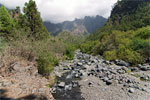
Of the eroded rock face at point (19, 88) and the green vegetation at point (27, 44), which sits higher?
the green vegetation at point (27, 44)

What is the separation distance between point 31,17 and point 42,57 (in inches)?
421

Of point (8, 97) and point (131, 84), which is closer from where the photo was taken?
point (8, 97)

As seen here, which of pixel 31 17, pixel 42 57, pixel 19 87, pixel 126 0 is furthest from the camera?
pixel 126 0

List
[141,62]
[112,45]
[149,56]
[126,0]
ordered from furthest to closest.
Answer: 1. [126,0]
2. [112,45]
3. [149,56]
4. [141,62]

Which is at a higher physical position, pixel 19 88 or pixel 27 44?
pixel 27 44

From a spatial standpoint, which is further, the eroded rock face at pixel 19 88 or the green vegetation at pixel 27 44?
the green vegetation at pixel 27 44

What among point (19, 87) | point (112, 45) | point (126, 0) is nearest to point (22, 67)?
point (19, 87)

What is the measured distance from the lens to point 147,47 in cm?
1193

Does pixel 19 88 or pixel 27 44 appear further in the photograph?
pixel 27 44

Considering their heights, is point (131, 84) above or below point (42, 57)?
below

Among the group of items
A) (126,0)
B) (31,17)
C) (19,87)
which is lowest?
(19,87)

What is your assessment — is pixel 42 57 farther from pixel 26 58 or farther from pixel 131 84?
pixel 131 84

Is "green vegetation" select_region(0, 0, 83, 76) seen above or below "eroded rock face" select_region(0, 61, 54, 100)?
above

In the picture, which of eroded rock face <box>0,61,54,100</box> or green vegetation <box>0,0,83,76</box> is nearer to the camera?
eroded rock face <box>0,61,54,100</box>
